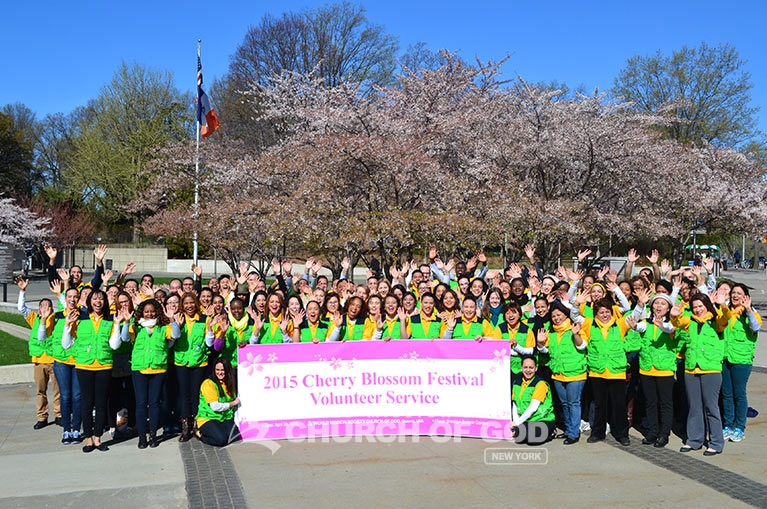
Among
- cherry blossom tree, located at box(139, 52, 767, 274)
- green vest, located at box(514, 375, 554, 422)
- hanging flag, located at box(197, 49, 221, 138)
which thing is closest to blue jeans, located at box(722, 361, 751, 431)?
green vest, located at box(514, 375, 554, 422)

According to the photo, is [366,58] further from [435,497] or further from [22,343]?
[435,497]

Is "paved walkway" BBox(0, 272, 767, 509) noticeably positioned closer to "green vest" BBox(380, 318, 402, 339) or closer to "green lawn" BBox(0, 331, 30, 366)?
"green vest" BBox(380, 318, 402, 339)

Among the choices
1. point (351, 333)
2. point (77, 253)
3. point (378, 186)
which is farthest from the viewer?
point (77, 253)

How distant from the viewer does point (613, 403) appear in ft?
25.9

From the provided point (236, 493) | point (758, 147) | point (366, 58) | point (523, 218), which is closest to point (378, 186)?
point (523, 218)

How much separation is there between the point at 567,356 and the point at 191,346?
3931 millimetres

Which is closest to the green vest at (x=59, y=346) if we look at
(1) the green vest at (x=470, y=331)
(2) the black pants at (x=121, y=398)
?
(2) the black pants at (x=121, y=398)

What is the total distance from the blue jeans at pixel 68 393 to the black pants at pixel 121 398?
334 millimetres

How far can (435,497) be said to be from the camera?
6.24 metres

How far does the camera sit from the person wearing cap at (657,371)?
25.4ft

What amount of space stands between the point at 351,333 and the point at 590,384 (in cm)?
266

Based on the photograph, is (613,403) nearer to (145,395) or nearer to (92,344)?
(145,395)

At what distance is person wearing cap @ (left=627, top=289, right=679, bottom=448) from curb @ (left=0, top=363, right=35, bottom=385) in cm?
911

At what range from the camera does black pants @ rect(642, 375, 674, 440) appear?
7.76 m
